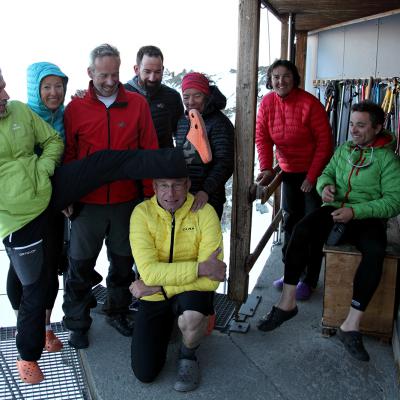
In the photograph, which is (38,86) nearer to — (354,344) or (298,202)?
(298,202)

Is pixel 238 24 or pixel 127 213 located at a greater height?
pixel 238 24

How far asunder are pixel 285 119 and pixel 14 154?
1.91 meters

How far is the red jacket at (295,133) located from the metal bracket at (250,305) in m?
0.94

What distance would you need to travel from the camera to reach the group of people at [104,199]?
244cm

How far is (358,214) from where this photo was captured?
9.25 ft

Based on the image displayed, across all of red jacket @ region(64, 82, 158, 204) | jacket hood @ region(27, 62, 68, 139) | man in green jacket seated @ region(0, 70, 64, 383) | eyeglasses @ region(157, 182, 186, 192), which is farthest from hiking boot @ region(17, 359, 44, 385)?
jacket hood @ region(27, 62, 68, 139)

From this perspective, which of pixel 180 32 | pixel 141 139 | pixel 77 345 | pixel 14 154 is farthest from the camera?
pixel 180 32

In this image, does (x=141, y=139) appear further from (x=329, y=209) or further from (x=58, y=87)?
(x=329, y=209)

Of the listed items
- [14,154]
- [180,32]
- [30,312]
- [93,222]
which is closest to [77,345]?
[30,312]

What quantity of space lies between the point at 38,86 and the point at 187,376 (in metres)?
1.71

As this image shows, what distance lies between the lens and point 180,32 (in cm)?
2936

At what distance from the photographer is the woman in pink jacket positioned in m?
3.37

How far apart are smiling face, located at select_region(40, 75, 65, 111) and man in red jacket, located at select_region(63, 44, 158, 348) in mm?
104

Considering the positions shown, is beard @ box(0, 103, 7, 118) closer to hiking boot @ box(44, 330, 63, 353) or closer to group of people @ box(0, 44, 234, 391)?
group of people @ box(0, 44, 234, 391)
